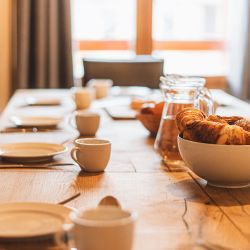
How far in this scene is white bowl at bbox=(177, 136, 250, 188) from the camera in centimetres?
114

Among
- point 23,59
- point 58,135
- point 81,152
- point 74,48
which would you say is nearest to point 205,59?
point 74,48

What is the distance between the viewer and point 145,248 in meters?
0.84

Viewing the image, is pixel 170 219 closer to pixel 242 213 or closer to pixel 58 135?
pixel 242 213

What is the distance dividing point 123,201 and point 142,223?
0.48 ft

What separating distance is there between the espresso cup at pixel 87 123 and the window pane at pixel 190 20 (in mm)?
2711

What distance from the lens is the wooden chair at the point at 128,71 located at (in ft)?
10.9

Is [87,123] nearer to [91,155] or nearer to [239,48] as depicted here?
[91,155]

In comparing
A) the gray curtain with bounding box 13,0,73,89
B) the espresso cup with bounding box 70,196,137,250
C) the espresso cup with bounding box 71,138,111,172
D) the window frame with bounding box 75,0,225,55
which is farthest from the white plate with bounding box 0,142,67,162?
the window frame with bounding box 75,0,225,55

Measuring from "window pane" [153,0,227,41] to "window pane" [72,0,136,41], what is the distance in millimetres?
211

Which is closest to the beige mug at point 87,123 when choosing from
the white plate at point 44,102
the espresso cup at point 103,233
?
the white plate at point 44,102

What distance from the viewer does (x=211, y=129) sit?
1.16 m

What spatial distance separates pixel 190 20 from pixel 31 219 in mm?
3834

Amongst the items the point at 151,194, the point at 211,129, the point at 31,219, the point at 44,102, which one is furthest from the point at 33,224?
the point at 44,102

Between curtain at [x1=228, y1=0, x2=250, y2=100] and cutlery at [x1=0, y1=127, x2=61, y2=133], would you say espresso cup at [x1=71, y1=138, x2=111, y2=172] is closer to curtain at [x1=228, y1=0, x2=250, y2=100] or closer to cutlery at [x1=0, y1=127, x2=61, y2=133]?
cutlery at [x1=0, y1=127, x2=61, y2=133]
